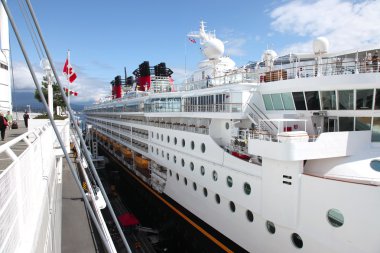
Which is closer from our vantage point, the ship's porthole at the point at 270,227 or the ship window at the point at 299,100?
the ship's porthole at the point at 270,227

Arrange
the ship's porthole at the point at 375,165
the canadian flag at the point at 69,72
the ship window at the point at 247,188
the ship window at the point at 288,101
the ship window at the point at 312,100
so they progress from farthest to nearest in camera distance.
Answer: the canadian flag at the point at 69,72 → the ship window at the point at 288,101 → the ship window at the point at 247,188 → the ship window at the point at 312,100 → the ship's porthole at the point at 375,165

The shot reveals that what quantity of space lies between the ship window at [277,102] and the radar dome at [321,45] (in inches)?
Answer: 150

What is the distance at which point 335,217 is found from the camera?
832 centimetres

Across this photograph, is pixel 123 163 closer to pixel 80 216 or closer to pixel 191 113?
pixel 191 113

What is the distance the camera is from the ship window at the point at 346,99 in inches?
400

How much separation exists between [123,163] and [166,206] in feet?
44.7

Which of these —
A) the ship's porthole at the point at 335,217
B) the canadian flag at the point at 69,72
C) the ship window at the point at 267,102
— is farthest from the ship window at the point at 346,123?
the canadian flag at the point at 69,72

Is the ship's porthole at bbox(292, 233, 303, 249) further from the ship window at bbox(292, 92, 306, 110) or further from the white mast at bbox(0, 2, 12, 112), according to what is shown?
the white mast at bbox(0, 2, 12, 112)

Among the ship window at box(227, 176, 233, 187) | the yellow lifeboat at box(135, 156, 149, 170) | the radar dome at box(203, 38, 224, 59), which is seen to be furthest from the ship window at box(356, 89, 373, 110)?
the yellow lifeboat at box(135, 156, 149, 170)

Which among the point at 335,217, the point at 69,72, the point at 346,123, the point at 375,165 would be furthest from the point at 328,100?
the point at 69,72

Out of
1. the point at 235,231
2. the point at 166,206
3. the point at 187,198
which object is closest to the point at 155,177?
the point at 166,206

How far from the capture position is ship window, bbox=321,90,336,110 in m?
10.6

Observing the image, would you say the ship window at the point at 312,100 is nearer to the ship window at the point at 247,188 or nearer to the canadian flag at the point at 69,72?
the ship window at the point at 247,188

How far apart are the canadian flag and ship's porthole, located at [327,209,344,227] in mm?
15648
